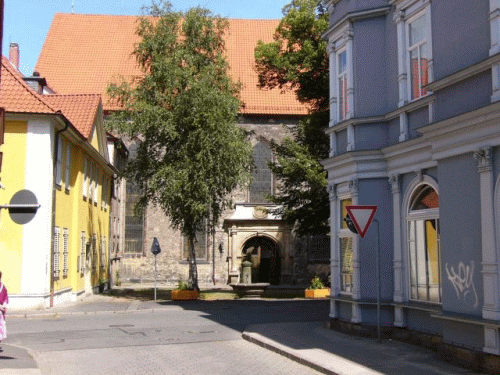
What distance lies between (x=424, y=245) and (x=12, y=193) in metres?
15.0

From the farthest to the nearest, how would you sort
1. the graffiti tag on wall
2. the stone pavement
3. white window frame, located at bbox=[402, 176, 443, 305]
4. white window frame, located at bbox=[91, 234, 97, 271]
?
white window frame, located at bbox=[91, 234, 97, 271]
white window frame, located at bbox=[402, 176, 443, 305]
the stone pavement
the graffiti tag on wall

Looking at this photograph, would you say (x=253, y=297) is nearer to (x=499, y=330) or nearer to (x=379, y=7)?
(x=379, y=7)

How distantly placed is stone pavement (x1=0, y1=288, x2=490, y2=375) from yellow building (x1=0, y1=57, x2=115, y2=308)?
29.2 feet

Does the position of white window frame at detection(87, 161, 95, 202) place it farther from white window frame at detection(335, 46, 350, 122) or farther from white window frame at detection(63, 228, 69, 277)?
white window frame at detection(335, 46, 350, 122)

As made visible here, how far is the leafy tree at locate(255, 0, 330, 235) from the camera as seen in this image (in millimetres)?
28375

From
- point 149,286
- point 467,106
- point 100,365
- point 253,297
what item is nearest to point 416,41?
point 467,106

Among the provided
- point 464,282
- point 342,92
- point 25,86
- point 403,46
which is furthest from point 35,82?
point 464,282

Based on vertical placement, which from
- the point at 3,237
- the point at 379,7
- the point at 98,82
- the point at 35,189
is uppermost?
the point at 98,82

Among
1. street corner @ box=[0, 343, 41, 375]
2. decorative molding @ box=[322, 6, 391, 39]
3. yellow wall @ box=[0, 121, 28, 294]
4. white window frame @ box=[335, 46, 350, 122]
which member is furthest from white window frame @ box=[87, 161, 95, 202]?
decorative molding @ box=[322, 6, 391, 39]

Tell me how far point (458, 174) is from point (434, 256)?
2.58 m

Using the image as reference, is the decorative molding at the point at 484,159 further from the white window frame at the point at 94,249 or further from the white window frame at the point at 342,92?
the white window frame at the point at 94,249

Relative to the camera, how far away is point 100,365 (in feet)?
38.2

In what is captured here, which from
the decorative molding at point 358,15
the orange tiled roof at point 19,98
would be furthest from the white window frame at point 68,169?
the decorative molding at point 358,15

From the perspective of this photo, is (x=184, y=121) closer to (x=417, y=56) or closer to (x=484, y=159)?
(x=417, y=56)
